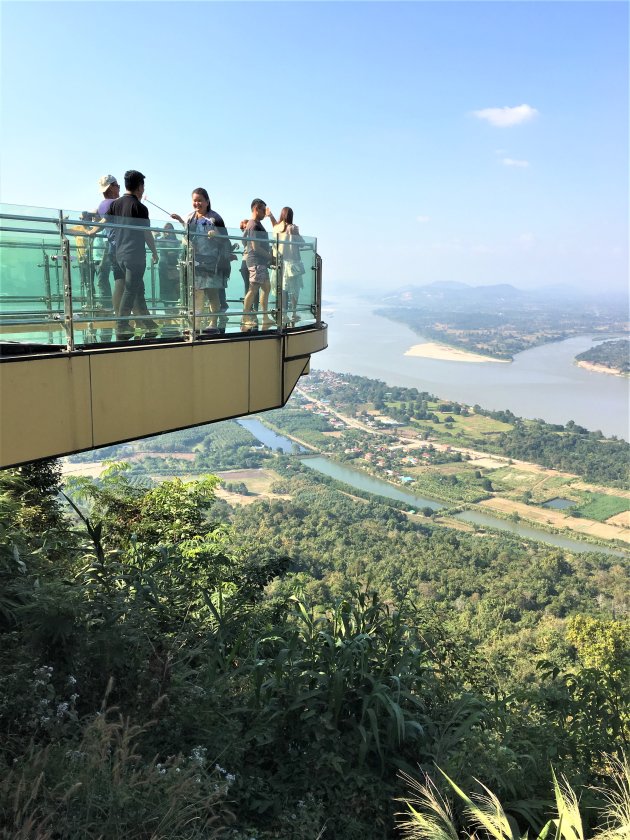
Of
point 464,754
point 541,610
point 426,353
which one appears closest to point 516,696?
point 464,754

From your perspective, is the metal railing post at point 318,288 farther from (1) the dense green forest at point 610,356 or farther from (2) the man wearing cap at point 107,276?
(1) the dense green forest at point 610,356

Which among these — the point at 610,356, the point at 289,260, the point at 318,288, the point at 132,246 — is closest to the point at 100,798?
the point at 132,246

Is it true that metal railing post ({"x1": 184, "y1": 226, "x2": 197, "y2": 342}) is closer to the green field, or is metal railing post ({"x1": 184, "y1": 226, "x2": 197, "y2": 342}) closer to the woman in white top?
the woman in white top

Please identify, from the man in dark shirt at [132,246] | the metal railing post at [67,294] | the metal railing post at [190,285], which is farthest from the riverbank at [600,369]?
the metal railing post at [67,294]

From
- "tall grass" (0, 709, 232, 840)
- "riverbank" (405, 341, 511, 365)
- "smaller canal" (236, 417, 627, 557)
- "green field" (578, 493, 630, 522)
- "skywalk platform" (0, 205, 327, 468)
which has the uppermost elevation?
"skywalk platform" (0, 205, 327, 468)

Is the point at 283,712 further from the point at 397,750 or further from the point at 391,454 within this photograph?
the point at 391,454

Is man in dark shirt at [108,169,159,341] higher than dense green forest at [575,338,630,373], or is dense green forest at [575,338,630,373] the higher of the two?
man in dark shirt at [108,169,159,341]

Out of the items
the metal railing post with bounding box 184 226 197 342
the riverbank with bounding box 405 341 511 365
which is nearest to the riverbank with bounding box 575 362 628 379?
the riverbank with bounding box 405 341 511 365
